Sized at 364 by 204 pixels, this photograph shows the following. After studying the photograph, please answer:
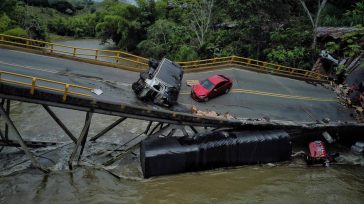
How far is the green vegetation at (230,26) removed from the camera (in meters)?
30.4

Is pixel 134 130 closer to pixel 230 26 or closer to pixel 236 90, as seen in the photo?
pixel 236 90

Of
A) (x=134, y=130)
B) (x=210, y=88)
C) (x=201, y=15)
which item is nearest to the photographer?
(x=210, y=88)

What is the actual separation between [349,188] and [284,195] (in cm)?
356

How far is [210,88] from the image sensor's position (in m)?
20.5

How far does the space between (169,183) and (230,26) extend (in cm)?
2536

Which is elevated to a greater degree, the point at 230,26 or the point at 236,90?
the point at 230,26

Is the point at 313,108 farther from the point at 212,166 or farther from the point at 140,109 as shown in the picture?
the point at 140,109

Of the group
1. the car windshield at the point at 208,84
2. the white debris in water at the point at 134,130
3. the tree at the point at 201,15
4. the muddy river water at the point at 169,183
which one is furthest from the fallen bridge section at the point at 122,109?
the tree at the point at 201,15

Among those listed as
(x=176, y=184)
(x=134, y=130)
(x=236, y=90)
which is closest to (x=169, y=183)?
(x=176, y=184)

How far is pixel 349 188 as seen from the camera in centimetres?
1727

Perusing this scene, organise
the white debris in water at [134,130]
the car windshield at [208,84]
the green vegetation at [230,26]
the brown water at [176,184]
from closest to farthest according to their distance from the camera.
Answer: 1. the brown water at [176,184]
2. the car windshield at [208,84]
3. the white debris in water at [134,130]
4. the green vegetation at [230,26]

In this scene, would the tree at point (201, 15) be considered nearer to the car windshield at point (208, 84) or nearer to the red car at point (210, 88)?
the red car at point (210, 88)

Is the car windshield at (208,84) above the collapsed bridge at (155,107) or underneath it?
above

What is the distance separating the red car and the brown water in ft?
14.9
